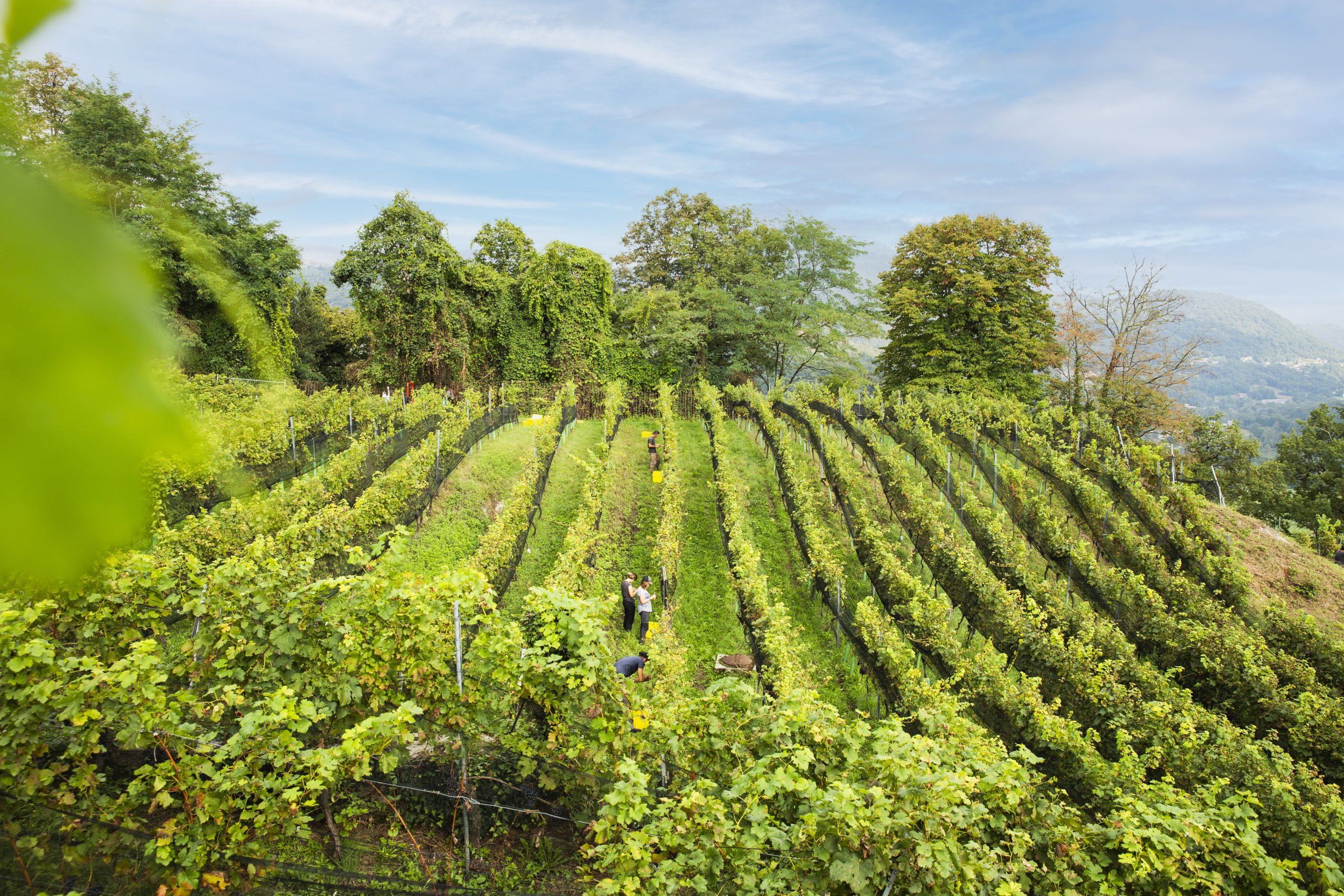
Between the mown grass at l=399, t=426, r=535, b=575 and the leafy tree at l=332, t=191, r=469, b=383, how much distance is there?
31.5 feet

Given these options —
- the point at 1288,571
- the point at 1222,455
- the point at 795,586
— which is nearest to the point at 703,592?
the point at 795,586

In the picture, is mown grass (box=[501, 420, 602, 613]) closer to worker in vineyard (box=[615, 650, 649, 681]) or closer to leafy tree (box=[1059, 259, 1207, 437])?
worker in vineyard (box=[615, 650, 649, 681])

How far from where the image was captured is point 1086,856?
3.78 meters

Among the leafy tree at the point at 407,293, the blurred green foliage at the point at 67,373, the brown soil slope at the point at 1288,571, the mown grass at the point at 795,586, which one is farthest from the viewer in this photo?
the leafy tree at the point at 407,293

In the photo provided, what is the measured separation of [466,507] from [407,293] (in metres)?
14.5

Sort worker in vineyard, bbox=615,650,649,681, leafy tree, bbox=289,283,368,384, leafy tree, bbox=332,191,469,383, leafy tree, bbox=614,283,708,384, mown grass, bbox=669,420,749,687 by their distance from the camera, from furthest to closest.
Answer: leafy tree, bbox=614,283,708,384
leafy tree, bbox=289,283,368,384
leafy tree, bbox=332,191,469,383
mown grass, bbox=669,420,749,687
worker in vineyard, bbox=615,650,649,681

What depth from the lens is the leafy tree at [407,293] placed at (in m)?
23.6

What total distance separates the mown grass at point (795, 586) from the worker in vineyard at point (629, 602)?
6.90ft

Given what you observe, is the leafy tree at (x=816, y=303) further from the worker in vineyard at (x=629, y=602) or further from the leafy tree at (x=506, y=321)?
the worker in vineyard at (x=629, y=602)

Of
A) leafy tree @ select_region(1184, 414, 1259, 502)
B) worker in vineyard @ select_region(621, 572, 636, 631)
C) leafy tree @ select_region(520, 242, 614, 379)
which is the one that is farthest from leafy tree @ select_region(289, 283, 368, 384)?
leafy tree @ select_region(1184, 414, 1259, 502)

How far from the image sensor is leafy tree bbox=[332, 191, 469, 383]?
23641 millimetres

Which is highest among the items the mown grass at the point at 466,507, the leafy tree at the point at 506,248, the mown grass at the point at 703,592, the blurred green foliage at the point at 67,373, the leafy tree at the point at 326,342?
the leafy tree at the point at 506,248

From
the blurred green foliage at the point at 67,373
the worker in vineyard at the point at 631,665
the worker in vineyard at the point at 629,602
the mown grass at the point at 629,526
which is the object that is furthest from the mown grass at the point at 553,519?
the blurred green foliage at the point at 67,373

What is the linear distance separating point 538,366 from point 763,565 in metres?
17.1
